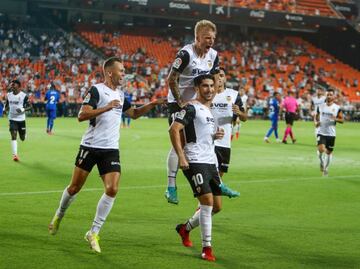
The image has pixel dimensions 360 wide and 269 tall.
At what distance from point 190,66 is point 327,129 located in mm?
9258

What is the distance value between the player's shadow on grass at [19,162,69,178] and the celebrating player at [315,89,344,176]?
21.2 ft

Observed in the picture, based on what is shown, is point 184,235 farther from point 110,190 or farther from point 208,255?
point 110,190

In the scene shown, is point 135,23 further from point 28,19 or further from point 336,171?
point 336,171

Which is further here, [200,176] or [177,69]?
[177,69]

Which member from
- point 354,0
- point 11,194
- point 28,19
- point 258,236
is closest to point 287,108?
point 11,194

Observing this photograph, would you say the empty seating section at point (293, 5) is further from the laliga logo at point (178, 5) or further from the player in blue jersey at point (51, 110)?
the player in blue jersey at point (51, 110)

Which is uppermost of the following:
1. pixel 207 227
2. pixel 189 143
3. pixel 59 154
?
pixel 189 143

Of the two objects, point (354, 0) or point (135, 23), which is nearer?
point (135, 23)

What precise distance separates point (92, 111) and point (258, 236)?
2.96 meters

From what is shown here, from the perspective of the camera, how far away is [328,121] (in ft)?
59.5

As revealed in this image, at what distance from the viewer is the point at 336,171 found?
18.9 m

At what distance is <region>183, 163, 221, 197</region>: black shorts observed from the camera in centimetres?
797

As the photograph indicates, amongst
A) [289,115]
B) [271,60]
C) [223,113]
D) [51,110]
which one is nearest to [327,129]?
[223,113]

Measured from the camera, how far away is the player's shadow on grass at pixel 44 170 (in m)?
16.5
